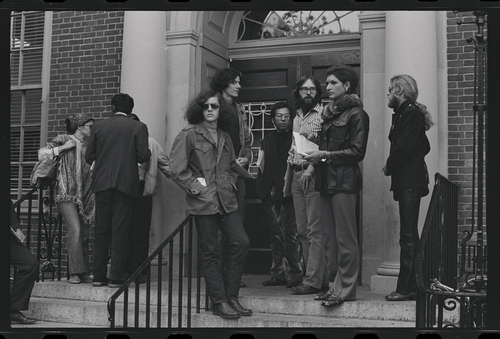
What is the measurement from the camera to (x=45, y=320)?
23.0ft

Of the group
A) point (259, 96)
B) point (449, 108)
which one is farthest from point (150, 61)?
point (449, 108)

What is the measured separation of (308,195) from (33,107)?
4.92m

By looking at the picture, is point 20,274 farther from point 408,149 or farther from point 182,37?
point 408,149

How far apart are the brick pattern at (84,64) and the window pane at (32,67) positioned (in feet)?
1.35

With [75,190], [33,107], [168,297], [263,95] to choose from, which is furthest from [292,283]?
[33,107]

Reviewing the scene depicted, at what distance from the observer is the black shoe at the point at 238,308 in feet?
20.4

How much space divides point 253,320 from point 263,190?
180 cm

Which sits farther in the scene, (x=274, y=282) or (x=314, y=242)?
(x=274, y=282)

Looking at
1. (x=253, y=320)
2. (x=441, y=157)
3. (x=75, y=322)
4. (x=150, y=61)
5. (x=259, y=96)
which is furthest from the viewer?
(x=259, y=96)

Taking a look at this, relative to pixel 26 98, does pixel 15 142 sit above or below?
below

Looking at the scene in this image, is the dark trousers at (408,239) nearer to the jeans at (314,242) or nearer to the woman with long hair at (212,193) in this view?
the jeans at (314,242)

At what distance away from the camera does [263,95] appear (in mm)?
9023

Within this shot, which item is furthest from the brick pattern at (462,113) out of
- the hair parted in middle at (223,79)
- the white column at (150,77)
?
the white column at (150,77)

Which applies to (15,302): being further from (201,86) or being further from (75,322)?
(201,86)
